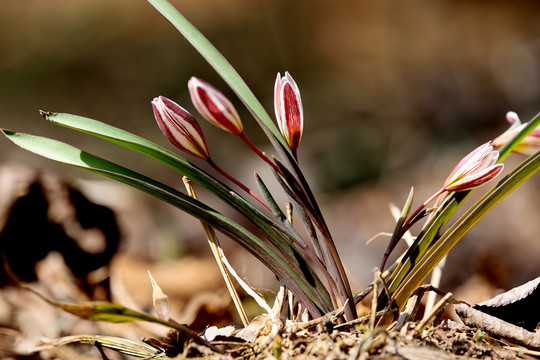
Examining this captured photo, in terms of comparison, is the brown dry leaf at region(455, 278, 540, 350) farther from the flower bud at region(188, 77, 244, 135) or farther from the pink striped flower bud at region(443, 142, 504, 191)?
the flower bud at region(188, 77, 244, 135)

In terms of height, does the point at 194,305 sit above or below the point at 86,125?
below

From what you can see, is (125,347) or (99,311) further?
(125,347)

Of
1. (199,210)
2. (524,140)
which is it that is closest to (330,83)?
(524,140)

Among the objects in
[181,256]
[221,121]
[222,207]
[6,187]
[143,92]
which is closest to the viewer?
[221,121]

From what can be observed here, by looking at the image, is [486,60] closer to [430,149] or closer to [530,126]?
[430,149]

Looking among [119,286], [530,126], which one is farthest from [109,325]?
[530,126]

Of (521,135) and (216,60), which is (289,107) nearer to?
Answer: (216,60)
